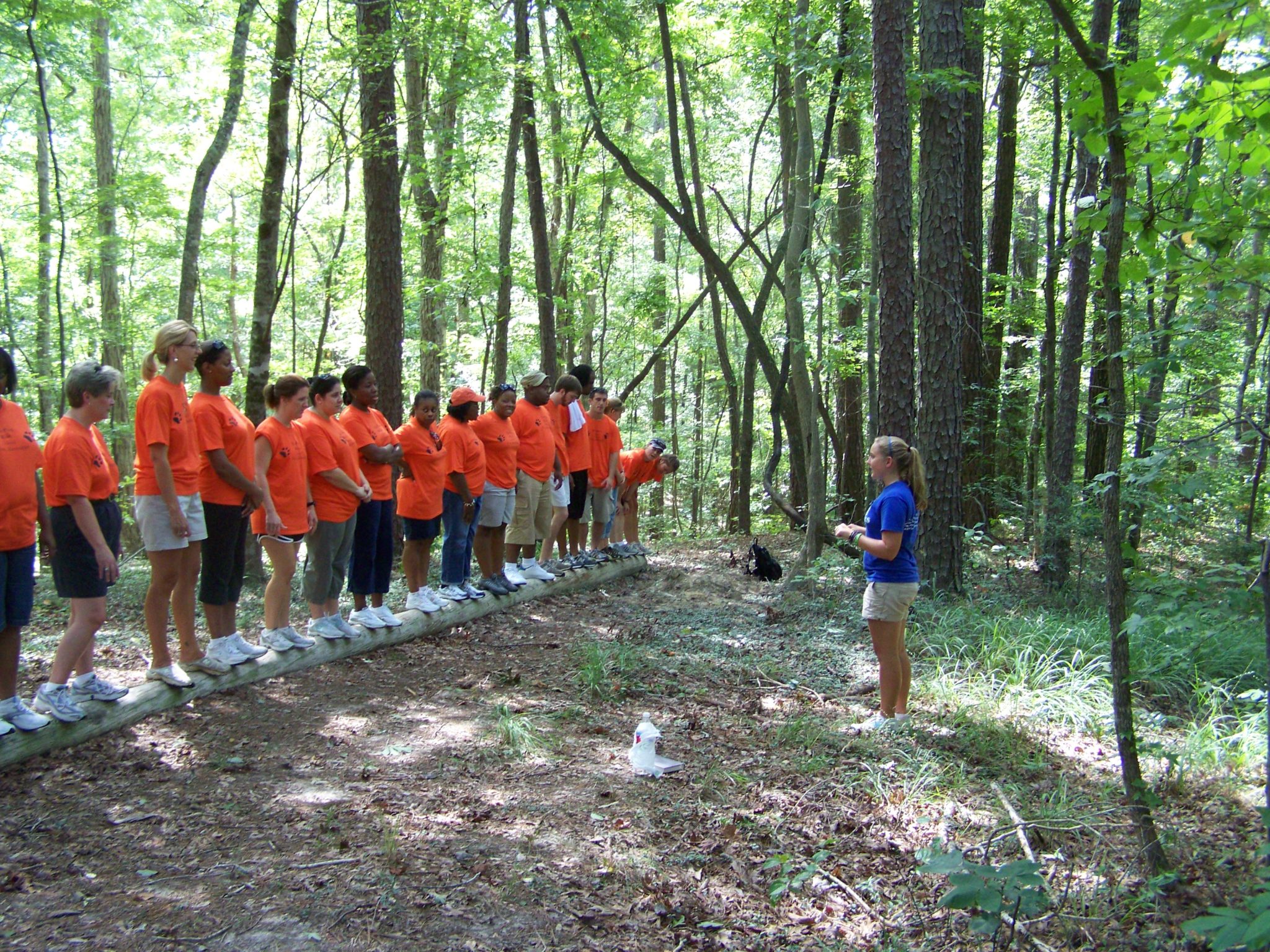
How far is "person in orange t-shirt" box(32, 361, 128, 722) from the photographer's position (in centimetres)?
441

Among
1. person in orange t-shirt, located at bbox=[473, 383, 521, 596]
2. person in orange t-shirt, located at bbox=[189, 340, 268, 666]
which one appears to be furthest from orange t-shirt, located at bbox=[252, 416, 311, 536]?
person in orange t-shirt, located at bbox=[473, 383, 521, 596]

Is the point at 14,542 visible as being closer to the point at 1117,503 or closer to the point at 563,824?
the point at 563,824

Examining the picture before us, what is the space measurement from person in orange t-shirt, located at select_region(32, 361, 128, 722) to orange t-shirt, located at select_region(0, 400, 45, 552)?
0.35 ft

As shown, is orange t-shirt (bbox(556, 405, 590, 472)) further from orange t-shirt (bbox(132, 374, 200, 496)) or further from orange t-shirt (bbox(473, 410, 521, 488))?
orange t-shirt (bbox(132, 374, 200, 496))

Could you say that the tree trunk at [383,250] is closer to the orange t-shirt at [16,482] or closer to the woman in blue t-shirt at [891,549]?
the orange t-shirt at [16,482]

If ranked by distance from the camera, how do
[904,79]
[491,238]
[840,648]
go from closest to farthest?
[840,648], [904,79], [491,238]

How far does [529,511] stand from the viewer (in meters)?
8.73

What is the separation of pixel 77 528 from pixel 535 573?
4.95 meters

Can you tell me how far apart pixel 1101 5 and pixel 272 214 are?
27.7ft

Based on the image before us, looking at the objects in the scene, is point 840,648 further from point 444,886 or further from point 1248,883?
point 444,886

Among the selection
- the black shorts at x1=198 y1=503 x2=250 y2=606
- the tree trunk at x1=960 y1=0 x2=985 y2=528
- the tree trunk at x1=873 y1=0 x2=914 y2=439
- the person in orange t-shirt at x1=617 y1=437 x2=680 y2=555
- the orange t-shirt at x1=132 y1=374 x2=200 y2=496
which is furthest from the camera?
the person in orange t-shirt at x1=617 y1=437 x2=680 y2=555

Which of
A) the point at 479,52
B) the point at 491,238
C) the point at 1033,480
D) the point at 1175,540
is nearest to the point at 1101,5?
the point at 1175,540

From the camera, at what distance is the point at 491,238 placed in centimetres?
1803

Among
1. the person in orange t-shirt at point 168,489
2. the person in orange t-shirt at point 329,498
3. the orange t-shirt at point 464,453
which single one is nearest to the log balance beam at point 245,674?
the person in orange t-shirt at point 168,489
